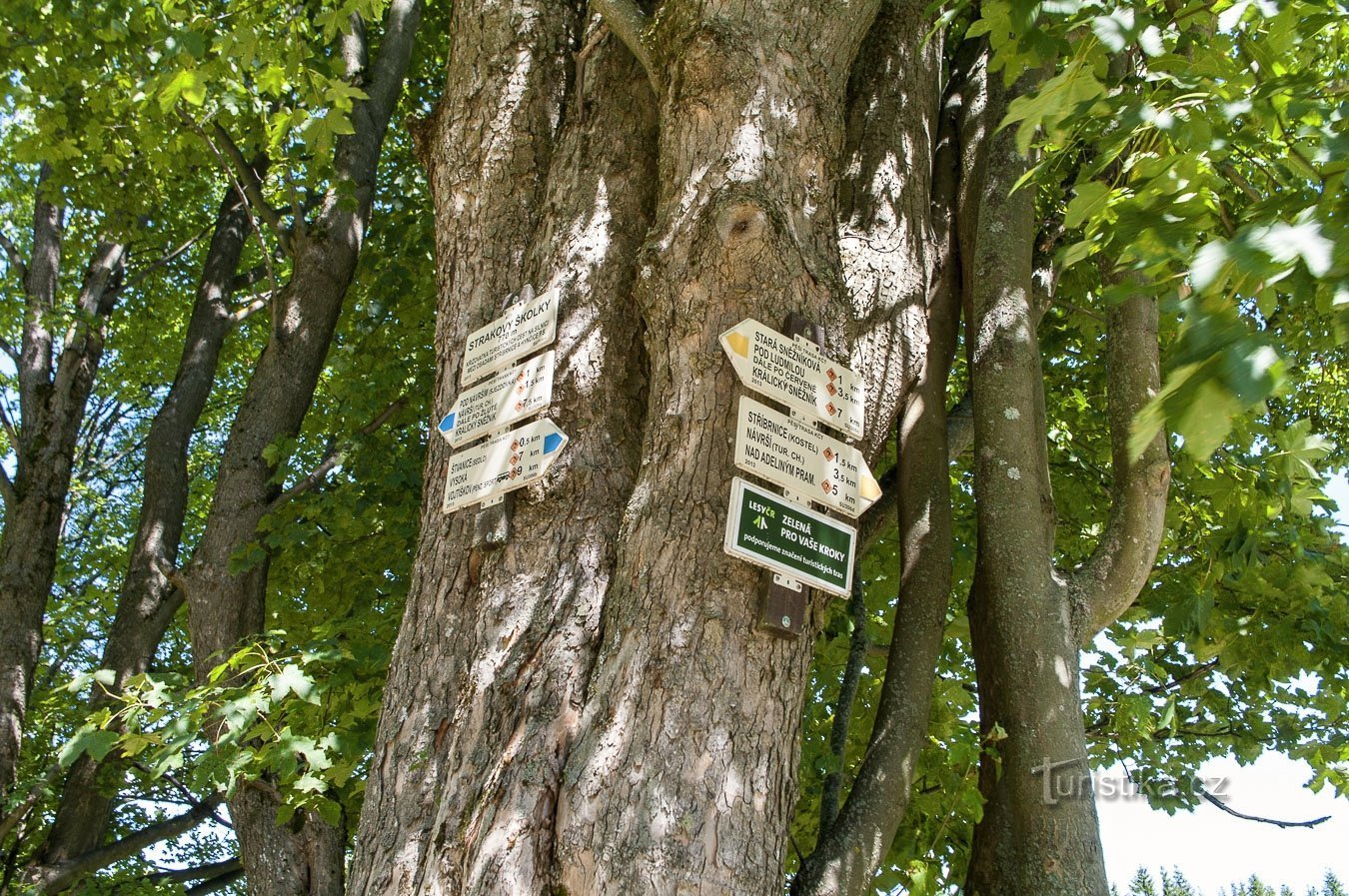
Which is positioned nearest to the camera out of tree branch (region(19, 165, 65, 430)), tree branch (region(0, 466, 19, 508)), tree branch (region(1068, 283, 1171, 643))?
tree branch (region(1068, 283, 1171, 643))

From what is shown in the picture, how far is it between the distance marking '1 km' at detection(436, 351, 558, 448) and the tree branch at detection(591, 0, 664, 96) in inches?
39.0

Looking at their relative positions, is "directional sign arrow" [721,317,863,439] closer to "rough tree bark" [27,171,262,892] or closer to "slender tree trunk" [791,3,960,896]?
"slender tree trunk" [791,3,960,896]

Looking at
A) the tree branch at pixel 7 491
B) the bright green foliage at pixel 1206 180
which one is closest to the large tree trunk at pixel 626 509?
the bright green foliage at pixel 1206 180

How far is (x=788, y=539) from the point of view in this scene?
2.70 meters

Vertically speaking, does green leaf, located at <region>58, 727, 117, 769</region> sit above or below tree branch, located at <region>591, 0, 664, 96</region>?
below

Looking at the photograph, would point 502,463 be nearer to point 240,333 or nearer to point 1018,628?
point 1018,628

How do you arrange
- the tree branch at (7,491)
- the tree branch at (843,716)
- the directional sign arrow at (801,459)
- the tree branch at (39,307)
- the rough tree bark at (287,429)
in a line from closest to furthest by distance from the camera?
the directional sign arrow at (801,459) → the tree branch at (843,716) → the rough tree bark at (287,429) → the tree branch at (7,491) → the tree branch at (39,307)

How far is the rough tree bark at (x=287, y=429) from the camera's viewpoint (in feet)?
16.4

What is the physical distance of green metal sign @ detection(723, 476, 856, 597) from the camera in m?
2.62

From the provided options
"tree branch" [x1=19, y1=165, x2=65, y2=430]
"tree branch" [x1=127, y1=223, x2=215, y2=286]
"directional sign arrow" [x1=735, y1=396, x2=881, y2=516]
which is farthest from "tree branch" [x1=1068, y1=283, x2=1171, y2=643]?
"tree branch" [x1=127, y1=223, x2=215, y2=286]

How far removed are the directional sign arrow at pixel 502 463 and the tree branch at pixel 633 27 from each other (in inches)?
46.4

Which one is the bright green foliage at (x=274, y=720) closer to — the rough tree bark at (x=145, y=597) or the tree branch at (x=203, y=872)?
the rough tree bark at (x=145, y=597)

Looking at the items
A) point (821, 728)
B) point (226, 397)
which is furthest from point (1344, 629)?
point (226, 397)

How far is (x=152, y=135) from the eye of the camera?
21.8 feet
